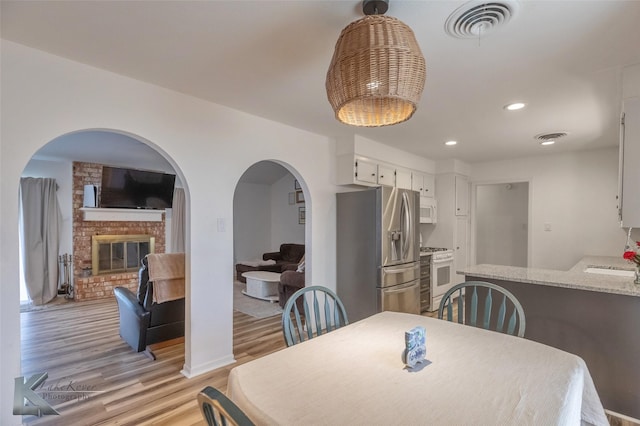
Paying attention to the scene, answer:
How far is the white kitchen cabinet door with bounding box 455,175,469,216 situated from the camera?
5.30 metres

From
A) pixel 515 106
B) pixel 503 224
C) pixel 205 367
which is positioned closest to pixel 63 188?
pixel 205 367

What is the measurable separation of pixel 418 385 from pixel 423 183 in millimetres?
4288

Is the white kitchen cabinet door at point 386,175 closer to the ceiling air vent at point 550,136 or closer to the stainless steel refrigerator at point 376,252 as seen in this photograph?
the stainless steel refrigerator at point 376,252

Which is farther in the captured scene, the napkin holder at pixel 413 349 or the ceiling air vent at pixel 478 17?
the ceiling air vent at pixel 478 17

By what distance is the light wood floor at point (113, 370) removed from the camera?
6.97 feet

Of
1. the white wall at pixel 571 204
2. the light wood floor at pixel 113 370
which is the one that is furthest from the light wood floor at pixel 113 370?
the white wall at pixel 571 204

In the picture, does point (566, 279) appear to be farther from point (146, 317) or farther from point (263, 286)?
point (263, 286)

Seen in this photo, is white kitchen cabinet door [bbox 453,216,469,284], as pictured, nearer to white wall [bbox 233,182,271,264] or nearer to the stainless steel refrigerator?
the stainless steel refrigerator

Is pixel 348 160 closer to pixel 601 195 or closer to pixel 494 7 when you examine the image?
pixel 494 7

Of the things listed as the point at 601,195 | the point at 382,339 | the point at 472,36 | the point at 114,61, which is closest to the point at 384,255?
the point at 382,339

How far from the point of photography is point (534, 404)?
100 cm

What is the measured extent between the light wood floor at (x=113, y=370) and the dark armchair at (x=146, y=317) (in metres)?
0.11

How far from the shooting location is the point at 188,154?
2.64m

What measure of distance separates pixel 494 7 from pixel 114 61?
2.21m
